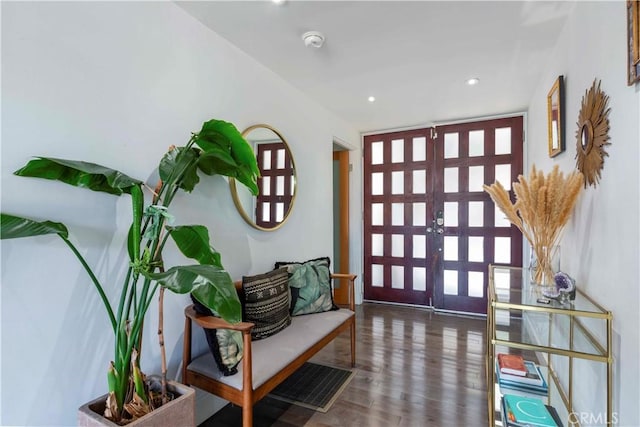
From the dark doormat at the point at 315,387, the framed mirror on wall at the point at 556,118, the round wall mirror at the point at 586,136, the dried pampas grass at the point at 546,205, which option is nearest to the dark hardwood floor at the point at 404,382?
the dark doormat at the point at 315,387

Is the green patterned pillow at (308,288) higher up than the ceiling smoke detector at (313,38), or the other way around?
the ceiling smoke detector at (313,38)

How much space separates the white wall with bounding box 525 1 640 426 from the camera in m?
1.11

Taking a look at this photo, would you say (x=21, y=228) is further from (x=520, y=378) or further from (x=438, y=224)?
(x=438, y=224)

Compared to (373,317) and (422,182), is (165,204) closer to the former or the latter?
(373,317)

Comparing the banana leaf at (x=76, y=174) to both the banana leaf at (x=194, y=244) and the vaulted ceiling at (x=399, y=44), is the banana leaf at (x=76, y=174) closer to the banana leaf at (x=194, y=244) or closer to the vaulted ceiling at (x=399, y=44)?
the banana leaf at (x=194, y=244)

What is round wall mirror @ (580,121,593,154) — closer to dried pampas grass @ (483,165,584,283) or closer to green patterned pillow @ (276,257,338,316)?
dried pampas grass @ (483,165,584,283)

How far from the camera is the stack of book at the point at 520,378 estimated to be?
5.45ft

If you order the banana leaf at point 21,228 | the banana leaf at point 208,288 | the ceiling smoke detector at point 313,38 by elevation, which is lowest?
the banana leaf at point 208,288

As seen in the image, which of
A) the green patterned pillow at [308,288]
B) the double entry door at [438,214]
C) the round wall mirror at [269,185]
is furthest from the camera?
the double entry door at [438,214]

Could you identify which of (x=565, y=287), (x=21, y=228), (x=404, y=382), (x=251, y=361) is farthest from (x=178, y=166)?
(x=404, y=382)

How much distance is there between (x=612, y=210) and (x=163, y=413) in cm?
204

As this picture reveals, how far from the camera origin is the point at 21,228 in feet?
3.37

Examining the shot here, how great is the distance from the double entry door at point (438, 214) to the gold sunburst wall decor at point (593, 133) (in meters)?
2.04

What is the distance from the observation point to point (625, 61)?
1172 mm
